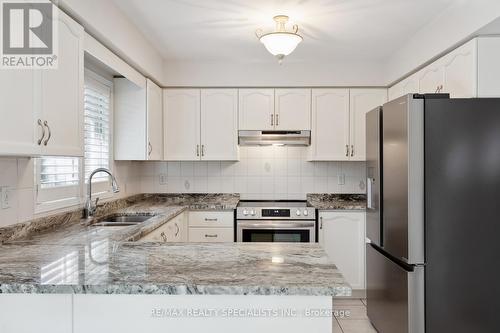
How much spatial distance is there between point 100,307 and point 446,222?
1868mm

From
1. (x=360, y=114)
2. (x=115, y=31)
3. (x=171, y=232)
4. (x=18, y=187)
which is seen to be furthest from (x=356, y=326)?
(x=115, y=31)

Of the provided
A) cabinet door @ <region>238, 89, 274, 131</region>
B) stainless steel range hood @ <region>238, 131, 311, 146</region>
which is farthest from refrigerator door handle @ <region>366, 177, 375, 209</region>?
cabinet door @ <region>238, 89, 274, 131</region>

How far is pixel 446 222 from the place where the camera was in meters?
2.05

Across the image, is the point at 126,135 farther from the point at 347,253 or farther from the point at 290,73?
the point at 347,253

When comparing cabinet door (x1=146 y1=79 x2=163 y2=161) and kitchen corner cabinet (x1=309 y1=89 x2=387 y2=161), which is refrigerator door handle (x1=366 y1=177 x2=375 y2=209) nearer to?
kitchen corner cabinet (x1=309 y1=89 x2=387 y2=161)

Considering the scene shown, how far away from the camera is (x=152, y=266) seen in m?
1.36

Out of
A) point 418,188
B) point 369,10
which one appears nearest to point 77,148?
A: point 418,188

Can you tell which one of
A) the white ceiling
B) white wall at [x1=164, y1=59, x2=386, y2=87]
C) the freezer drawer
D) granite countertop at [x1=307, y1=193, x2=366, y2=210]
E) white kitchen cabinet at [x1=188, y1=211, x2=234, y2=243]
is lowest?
the freezer drawer

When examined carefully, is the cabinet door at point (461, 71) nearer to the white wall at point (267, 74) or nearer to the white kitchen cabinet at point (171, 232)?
the white wall at point (267, 74)

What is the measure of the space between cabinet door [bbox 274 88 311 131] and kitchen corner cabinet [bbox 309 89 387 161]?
0.07m

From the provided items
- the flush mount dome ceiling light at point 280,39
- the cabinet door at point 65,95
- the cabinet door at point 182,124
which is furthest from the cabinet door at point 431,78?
the cabinet door at point 65,95

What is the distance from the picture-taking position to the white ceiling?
239cm
